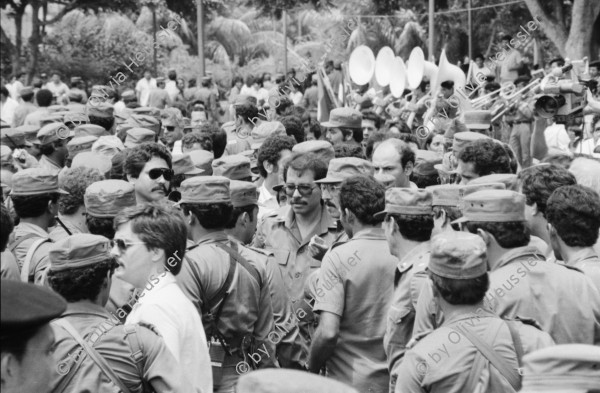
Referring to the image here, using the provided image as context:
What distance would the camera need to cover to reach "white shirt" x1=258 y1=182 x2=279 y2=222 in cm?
723

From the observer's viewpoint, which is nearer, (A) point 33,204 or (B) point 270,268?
(B) point 270,268

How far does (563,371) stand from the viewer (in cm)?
246

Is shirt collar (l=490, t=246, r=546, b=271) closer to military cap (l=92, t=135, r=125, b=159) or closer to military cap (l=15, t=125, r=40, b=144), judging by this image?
military cap (l=92, t=135, r=125, b=159)

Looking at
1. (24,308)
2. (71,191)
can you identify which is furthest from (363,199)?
(24,308)

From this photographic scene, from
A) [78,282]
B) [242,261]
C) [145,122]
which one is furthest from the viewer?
[145,122]

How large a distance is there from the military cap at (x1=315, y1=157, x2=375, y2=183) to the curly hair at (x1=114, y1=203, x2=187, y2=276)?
1.96m

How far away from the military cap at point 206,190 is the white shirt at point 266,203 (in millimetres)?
1589

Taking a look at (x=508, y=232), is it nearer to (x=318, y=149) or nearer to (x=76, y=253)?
(x=76, y=253)

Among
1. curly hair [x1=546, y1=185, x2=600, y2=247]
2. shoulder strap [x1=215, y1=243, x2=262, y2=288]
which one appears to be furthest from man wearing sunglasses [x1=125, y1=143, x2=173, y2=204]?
curly hair [x1=546, y1=185, x2=600, y2=247]

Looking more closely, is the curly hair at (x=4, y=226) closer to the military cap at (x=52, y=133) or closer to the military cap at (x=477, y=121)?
the military cap at (x=52, y=133)

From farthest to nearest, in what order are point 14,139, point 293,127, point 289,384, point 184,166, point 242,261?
point 14,139
point 293,127
point 184,166
point 242,261
point 289,384

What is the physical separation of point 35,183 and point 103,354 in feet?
8.35

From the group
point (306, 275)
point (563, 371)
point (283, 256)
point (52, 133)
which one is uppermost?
point (52, 133)

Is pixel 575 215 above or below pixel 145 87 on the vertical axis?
below
